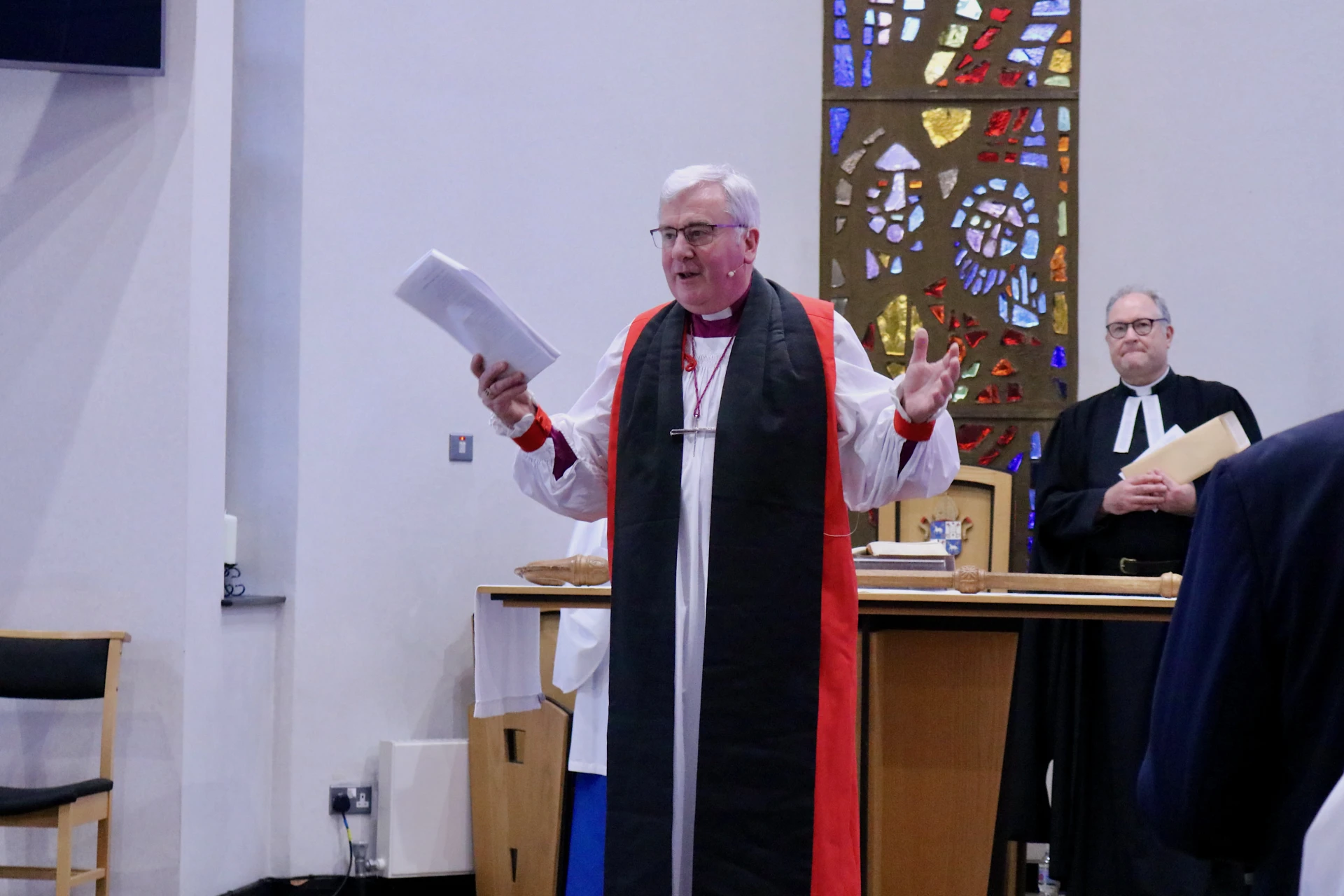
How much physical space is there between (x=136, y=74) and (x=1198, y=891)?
419 centimetres

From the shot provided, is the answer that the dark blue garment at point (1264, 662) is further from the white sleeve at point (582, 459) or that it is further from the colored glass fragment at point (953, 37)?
the colored glass fragment at point (953, 37)

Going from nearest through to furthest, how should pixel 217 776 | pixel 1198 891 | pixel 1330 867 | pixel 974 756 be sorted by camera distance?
pixel 1330 867
pixel 974 756
pixel 1198 891
pixel 217 776

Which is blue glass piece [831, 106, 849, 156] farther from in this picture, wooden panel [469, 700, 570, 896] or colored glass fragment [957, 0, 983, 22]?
wooden panel [469, 700, 570, 896]

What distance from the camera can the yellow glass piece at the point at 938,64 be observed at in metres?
5.53

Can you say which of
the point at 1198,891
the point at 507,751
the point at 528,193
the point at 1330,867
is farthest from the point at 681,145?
the point at 1330,867

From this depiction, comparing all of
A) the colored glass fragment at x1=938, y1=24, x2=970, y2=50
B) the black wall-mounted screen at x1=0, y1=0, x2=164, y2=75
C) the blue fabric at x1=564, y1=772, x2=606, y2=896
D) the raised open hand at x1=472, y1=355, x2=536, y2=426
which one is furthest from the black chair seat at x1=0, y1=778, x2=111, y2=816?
A: the colored glass fragment at x1=938, y1=24, x2=970, y2=50

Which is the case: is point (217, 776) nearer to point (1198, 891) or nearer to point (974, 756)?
point (974, 756)

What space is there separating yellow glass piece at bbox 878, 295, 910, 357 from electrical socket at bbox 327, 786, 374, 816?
106 inches

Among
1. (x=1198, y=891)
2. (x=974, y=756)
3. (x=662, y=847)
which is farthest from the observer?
(x=1198, y=891)

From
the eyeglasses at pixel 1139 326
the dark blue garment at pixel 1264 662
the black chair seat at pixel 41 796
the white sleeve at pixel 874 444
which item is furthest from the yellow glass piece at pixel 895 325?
the dark blue garment at pixel 1264 662

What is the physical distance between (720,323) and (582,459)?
419 mm

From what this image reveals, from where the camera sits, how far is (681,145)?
213 inches

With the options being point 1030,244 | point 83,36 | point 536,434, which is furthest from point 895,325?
point 83,36

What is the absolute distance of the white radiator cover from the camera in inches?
187
